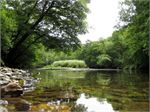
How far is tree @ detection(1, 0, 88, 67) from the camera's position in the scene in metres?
23.0

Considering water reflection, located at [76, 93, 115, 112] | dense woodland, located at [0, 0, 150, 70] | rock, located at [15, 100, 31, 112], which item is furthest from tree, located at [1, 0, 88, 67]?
rock, located at [15, 100, 31, 112]

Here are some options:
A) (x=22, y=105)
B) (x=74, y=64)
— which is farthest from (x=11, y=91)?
(x=74, y=64)

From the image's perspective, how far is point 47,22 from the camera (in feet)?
80.4

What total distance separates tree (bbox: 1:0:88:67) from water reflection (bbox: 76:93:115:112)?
1536 cm

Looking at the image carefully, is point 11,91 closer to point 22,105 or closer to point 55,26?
point 22,105

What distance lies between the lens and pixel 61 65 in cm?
5966

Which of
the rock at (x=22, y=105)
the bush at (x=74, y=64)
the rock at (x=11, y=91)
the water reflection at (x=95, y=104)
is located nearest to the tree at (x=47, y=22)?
the rock at (x=11, y=91)

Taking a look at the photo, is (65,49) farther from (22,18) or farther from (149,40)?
(149,40)

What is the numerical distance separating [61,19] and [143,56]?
7577mm

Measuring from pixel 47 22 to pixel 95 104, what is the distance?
17949 millimetres

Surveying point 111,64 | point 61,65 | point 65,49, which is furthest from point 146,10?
point 61,65

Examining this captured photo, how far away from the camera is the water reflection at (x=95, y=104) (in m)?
6.47

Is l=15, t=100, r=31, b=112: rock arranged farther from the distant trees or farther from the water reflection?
the distant trees

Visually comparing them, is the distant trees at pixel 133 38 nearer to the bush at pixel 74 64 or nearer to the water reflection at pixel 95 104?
the bush at pixel 74 64
